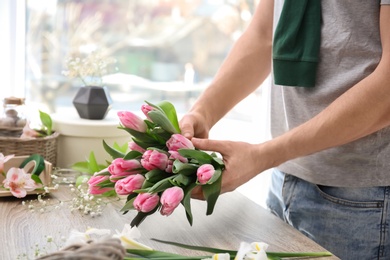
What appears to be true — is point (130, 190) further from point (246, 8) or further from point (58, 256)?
point (246, 8)

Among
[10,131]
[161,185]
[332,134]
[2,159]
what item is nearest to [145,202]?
[161,185]

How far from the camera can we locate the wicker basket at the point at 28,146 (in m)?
1.80

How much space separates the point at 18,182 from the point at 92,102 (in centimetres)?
45

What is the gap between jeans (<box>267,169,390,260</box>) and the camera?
161 centimetres

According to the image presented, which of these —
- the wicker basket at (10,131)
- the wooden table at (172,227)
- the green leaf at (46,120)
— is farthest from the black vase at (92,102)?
the wooden table at (172,227)

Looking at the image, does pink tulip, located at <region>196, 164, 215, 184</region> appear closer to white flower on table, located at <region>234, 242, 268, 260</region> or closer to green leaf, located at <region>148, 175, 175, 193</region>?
green leaf, located at <region>148, 175, 175, 193</region>

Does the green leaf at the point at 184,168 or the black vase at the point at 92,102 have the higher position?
the black vase at the point at 92,102

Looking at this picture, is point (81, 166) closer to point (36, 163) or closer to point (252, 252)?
point (36, 163)

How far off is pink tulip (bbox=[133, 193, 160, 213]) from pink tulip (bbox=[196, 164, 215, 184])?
0.10 meters

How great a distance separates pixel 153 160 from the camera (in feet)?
4.38

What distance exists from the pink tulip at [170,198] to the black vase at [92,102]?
77cm

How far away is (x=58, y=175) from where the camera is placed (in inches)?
72.6

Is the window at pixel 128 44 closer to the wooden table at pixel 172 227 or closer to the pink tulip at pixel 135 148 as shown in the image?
the wooden table at pixel 172 227

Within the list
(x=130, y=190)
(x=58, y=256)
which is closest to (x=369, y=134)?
(x=130, y=190)
